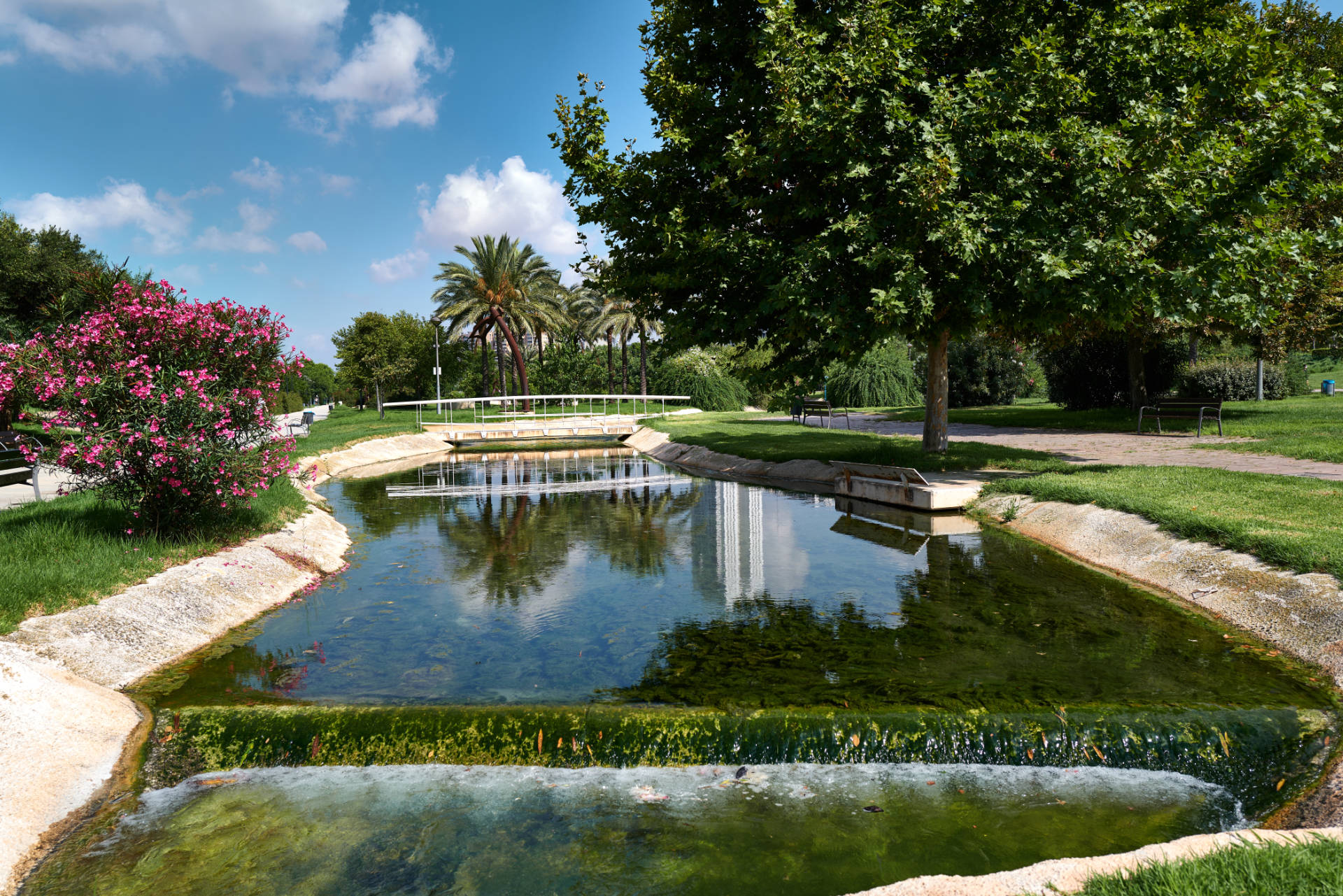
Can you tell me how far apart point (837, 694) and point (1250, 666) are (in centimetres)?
358

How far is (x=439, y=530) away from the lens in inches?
547

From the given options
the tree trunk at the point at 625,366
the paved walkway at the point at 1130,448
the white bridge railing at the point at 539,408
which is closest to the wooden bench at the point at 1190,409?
the paved walkway at the point at 1130,448

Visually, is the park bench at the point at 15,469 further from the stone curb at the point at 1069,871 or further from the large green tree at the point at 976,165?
the stone curb at the point at 1069,871

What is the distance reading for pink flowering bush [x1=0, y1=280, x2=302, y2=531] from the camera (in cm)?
848

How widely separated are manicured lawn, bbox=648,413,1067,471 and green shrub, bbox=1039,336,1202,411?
10273 mm

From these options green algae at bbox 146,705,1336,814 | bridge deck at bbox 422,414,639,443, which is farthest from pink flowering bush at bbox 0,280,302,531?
bridge deck at bbox 422,414,639,443

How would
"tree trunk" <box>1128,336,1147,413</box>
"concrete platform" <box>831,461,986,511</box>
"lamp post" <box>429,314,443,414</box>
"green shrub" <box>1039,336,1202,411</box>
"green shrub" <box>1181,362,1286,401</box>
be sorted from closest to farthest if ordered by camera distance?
"concrete platform" <box>831,461,986,511</box>
"tree trunk" <box>1128,336,1147,413</box>
"green shrub" <box>1039,336,1202,411</box>
"green shrub" <box>1181,362,1286,401</box>
"lamp post" <box>429,314,443,414</box>

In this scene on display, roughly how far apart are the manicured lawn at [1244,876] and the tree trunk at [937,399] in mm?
14014

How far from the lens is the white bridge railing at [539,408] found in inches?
1711

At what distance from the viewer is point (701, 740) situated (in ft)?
18.2

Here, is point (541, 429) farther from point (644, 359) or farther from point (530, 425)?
point (644, 359)

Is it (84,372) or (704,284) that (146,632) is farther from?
(704,284)

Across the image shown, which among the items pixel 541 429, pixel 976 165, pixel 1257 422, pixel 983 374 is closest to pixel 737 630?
pixel 976 165

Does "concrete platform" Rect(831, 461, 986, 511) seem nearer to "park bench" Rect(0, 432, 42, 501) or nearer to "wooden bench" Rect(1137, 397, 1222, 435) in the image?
"wooden bench" Rect(1137, 397, 1222, 435)
